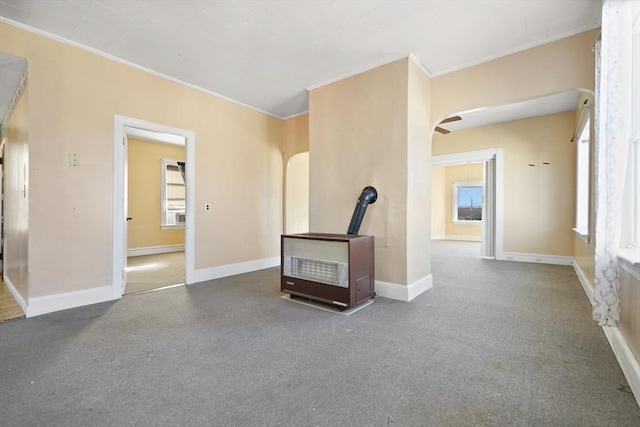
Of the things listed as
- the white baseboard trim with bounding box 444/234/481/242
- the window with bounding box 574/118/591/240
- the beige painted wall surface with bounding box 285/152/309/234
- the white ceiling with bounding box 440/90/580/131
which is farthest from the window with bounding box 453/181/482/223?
the beige painted wall surface with bounding box 285/152/309/234

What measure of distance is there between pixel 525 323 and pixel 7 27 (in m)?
5.37

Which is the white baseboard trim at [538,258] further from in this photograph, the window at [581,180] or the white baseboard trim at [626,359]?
the white baseboard trim at [626,359]

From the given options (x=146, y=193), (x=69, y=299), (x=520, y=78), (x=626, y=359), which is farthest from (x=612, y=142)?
(x=146, y=193)

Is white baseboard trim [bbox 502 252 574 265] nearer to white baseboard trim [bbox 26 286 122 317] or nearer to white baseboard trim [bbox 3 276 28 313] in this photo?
white baseboard trim [bbox 26 286 122 317]

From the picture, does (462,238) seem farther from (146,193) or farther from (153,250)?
(146,193)

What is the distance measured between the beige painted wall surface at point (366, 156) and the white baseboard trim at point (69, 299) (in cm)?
251

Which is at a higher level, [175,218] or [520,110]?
[520,110]

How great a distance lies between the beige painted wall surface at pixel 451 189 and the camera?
9.48 m

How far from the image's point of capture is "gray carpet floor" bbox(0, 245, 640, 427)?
1440mm

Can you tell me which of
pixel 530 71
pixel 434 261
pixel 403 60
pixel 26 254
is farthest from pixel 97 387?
pixel 434 261

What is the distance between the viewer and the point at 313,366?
73.7 inches

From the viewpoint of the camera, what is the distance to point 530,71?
3.01m

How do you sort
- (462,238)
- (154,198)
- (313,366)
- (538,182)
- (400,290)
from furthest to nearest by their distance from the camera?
(462,238)
(154,198)
(538,182)
(400,290)
(313,366)

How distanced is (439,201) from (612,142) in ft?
28.2
